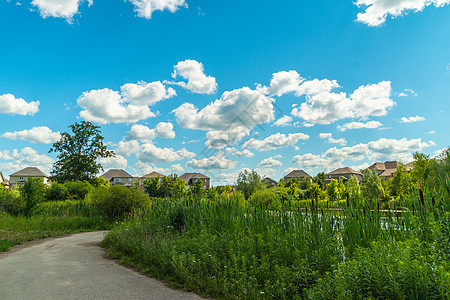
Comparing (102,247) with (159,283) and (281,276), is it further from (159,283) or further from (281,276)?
(281,276)

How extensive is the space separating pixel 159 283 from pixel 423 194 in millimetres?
5301

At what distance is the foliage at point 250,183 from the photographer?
38812mm

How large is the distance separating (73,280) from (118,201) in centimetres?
1199

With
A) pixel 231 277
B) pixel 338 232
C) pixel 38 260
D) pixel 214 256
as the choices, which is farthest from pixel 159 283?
pixel 38 260

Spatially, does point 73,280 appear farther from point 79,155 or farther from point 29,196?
point 79,155

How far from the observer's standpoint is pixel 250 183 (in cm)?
3975

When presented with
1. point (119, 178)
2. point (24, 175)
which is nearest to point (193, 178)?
point (119, 178)

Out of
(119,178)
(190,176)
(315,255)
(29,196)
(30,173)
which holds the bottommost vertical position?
(315,255)

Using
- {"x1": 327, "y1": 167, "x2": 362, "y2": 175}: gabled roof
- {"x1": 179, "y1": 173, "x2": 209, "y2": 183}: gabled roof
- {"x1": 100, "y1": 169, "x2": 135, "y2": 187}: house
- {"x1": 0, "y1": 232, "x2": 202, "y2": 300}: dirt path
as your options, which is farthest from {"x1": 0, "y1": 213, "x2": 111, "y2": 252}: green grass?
{"x1": 327, "y1": 167, "x2": 362, "y2": 175}: gabled roof

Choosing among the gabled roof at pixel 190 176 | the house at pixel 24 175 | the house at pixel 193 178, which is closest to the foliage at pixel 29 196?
the house at pixel 193 178

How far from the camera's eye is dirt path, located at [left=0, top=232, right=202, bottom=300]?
17.1ft

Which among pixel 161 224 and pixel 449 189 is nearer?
pixel 449 189

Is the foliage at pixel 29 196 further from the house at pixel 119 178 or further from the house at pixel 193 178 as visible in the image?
the house at pixel 193 178

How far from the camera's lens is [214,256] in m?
5.64
